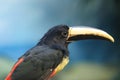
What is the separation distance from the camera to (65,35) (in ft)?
7.77

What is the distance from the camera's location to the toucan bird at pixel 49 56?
7.07 ft

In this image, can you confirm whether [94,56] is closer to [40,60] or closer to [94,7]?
[94,7]

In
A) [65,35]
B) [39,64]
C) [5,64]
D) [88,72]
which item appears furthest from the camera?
[88,72]

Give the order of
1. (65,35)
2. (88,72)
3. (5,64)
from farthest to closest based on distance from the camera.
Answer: (88,72) < (5,64) < (65,35)

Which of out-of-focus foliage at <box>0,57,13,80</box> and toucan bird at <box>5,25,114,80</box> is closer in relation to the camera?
toucan bird at <box>5,25,114,80</box>

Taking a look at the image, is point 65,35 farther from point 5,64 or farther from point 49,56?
point 5,64

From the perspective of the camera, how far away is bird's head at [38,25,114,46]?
2338mm

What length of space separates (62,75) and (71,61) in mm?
102

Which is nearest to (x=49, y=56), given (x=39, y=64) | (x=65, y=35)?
(x=39, y=64)

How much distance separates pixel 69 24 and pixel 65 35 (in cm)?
A: 47

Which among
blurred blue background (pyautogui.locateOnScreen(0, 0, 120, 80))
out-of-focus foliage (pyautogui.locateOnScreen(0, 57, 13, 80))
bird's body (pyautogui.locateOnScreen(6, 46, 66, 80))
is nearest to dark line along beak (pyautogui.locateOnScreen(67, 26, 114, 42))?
bird's body (pyautogui.locateOnScreen(6, 46, 66, 80))

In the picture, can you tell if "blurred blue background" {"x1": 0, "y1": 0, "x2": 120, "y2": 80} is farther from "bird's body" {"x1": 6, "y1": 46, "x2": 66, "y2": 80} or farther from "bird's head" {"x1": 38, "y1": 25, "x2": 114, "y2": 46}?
"bird's body" {"x1": 6, "y1": 46, "x2": 66, "y2": 80}

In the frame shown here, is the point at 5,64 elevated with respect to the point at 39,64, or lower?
elevated

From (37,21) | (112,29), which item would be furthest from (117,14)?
(37,21)
